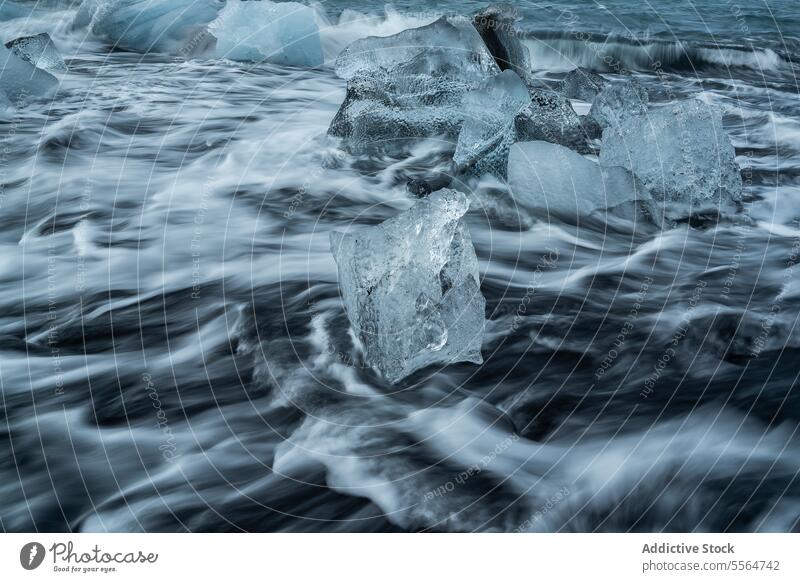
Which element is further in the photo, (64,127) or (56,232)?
(64,127)

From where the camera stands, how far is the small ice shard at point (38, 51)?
295 inches

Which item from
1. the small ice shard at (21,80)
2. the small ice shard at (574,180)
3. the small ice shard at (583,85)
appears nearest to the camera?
the small ice shard at (574,180)

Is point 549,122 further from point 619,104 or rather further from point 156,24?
point 156,24

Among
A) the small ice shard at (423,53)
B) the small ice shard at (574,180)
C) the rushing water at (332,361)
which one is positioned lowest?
the rushing water at (332,361)

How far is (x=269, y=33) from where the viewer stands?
27.4 ft

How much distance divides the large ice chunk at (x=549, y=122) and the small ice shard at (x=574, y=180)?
2.63ft

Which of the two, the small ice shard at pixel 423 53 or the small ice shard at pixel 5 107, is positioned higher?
Answer: the small ice shard at pixel 423 53

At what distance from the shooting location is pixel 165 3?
364 inches

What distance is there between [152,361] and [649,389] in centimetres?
231

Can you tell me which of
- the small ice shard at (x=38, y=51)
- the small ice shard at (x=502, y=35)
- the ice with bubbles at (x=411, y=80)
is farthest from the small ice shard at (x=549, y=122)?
the small ice shard at (x=38, y=51)

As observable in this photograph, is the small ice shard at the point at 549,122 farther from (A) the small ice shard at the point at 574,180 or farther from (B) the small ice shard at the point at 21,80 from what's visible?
(B) the small ice shard at the point at 21,80

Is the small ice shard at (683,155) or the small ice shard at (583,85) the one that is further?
the small ice shard at (583,85)
